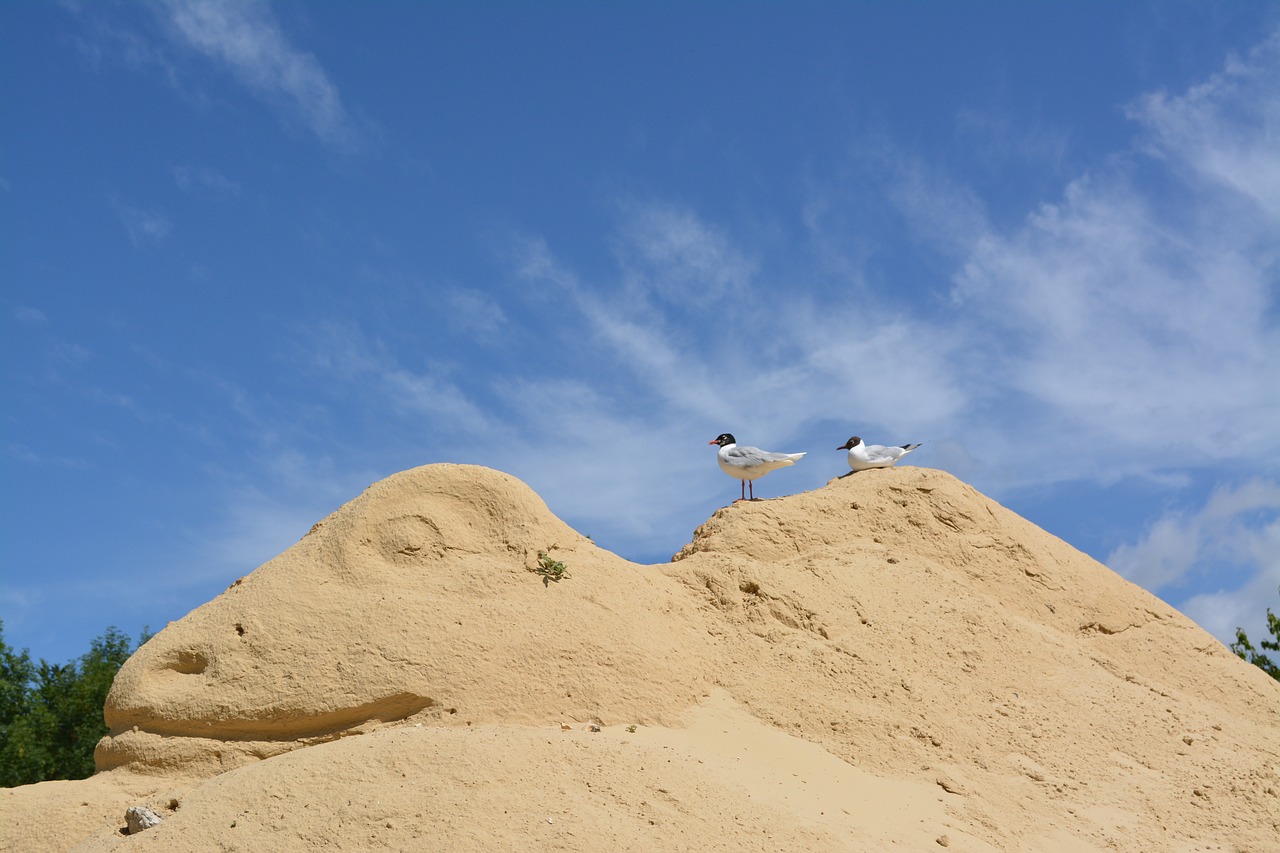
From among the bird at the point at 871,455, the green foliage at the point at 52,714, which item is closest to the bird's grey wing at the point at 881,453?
the bird at the point at 871,455

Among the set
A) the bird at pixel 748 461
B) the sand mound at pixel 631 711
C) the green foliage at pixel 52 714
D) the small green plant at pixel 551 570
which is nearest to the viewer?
the sand mound at pixel 631 711

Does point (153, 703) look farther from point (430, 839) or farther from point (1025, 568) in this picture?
point (1025, 568)

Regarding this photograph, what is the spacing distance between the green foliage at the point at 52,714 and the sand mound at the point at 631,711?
1145 centimetres

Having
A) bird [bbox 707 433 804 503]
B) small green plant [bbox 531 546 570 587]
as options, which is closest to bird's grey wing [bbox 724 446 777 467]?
bird [bbox 707 433 804 503]

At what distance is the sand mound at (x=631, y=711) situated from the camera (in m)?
7.27

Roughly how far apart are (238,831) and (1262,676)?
10553mm

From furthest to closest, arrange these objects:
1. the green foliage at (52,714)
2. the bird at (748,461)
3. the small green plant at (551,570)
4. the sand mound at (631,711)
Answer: the green foliage at (52,714) < the bird at (748,461) < the small green plant at (551,570) < the sand mound at (631,711)

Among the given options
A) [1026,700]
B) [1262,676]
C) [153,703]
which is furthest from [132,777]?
[1262,676]

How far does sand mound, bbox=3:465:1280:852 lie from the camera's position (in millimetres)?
7273

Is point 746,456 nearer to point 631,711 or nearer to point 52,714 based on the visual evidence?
point 631,711

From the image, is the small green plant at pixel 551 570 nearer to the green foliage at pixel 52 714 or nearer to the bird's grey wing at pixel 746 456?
the bird's grey wing at pixel 746 456

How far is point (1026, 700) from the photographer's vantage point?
10055 mm

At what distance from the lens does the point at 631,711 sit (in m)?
8.64

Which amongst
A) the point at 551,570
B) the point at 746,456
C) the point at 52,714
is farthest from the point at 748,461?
the point at 52,714
